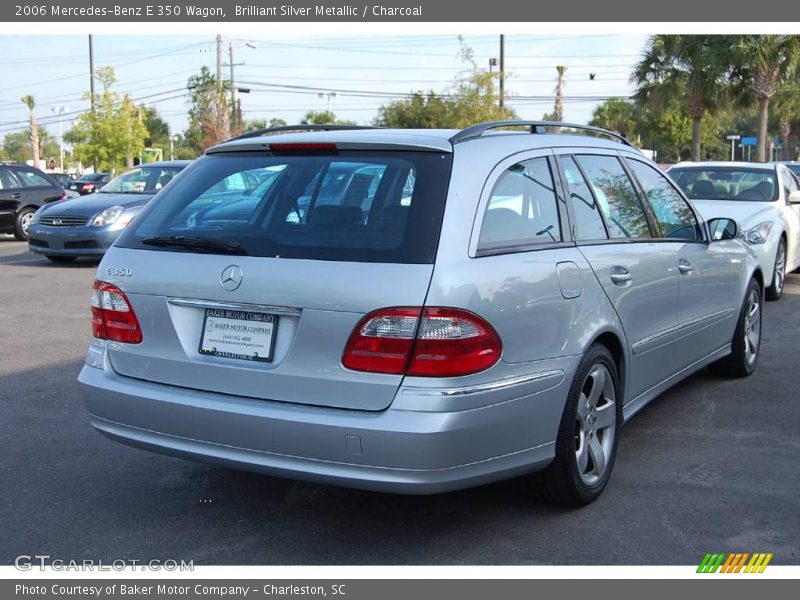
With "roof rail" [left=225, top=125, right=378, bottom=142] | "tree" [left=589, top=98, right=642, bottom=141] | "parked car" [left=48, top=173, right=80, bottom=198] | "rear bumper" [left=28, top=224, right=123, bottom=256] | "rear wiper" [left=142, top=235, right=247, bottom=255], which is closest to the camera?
"rear wiper" [left=142, top=235, right=247, bottom=255]

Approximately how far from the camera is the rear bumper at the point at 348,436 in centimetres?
335

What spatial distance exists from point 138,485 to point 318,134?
1920mm

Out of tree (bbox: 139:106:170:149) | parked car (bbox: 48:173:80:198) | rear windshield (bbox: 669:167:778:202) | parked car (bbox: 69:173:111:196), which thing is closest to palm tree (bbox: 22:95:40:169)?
parked car (bbox: 48:173:80:198)

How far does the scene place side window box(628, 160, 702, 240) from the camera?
5.28 metres

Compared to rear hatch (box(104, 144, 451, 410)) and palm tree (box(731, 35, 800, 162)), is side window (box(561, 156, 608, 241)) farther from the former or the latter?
palm tree (box(731, 35, 800, 162))

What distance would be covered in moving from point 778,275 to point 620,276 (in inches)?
267

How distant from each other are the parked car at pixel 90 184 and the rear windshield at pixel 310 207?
3222cm

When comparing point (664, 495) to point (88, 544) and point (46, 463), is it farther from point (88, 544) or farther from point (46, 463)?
point (46, 463)

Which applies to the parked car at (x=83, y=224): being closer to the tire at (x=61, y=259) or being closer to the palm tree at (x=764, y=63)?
the tire at (x=61, y=259)

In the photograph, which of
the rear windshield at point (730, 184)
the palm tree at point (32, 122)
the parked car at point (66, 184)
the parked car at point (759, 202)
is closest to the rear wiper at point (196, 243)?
the parked car at point (759, 202)

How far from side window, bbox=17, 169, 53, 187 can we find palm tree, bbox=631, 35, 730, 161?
65.6 feet

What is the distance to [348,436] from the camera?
11.1ft
